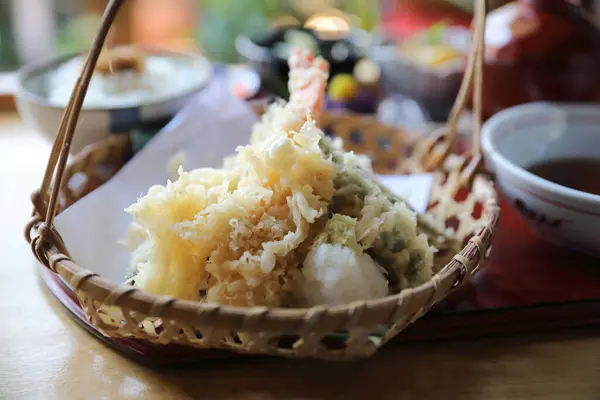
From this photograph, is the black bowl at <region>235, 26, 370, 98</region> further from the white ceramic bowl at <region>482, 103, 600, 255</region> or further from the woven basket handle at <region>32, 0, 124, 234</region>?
the woven basket handle at <region>32, 0, 124, 234</region>

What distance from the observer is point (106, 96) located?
1.01 metres

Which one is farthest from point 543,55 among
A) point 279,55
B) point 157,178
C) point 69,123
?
point 69,123

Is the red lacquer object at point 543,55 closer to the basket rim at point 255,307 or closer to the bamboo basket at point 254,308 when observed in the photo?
the bamboo basket at point 254,308

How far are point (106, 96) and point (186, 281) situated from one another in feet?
1.87

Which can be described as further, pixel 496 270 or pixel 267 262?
pixel 496 270

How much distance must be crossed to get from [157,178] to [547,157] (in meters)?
0.57

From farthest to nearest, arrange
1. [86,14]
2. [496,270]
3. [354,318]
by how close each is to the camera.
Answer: [86,14]
[496,270]
[354,318]

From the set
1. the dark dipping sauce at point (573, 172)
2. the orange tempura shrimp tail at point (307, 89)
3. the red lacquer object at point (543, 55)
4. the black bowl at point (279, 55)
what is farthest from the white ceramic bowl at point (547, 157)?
the black bowl at point (279, 55)

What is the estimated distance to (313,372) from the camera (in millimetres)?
585

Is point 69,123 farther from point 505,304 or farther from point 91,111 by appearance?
point 505,304

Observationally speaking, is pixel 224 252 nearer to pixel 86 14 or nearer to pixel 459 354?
pixel 459 354

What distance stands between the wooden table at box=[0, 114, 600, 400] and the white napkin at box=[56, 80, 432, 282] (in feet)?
0.31

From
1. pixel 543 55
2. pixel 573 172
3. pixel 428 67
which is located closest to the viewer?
pixel 573 172

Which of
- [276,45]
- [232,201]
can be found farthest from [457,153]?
[232,201]
